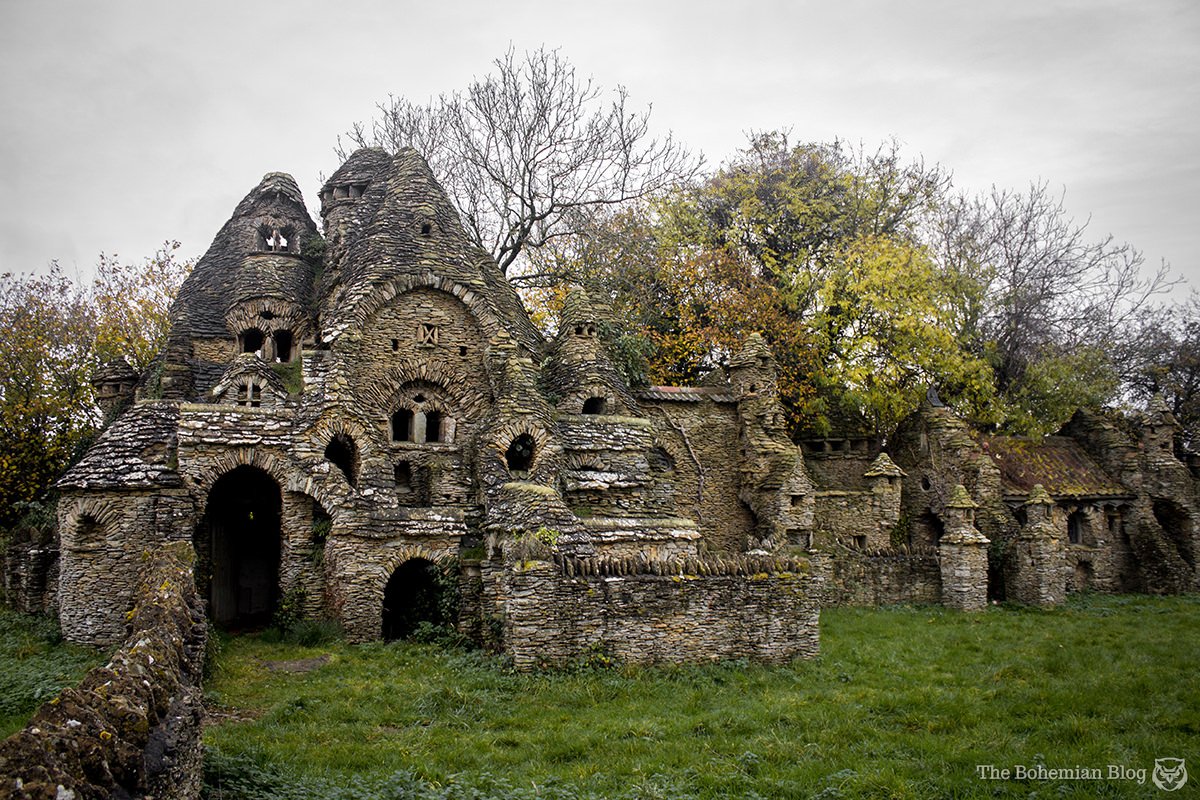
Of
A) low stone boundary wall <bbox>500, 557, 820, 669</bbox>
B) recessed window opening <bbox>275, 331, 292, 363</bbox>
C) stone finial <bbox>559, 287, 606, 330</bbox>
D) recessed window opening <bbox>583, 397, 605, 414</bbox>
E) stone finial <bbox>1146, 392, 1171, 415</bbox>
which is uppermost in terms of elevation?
stone finial <bbox>559, 287, 606, 330</bbox>

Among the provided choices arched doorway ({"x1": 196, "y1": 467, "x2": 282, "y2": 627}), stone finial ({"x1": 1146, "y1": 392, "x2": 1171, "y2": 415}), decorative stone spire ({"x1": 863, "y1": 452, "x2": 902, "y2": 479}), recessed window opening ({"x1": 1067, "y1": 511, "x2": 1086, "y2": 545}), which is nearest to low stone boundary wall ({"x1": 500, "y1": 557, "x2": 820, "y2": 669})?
arched doorway ({"x1": 196, "y1": 467, "x2": 282, "y2": 627})

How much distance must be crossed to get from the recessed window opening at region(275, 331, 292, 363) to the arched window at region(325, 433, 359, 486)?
5.13 meters

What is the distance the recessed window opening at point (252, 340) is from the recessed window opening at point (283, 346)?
1.37 feet

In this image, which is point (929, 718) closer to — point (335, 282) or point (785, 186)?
point (335, 282)

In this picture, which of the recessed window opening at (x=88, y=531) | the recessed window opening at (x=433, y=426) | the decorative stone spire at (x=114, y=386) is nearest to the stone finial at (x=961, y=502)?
the recessed window opening at (x=433, y=426)

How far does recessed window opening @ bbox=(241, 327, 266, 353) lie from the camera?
22922 mm

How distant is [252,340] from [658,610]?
598 inches

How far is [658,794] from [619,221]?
27.7 metres

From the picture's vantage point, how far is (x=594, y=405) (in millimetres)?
21891

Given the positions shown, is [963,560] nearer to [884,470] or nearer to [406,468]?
[884,470]

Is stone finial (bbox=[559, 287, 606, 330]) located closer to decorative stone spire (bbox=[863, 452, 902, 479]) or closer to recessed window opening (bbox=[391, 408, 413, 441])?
recessed window opening (bbox=[391, 408, 413, 441])

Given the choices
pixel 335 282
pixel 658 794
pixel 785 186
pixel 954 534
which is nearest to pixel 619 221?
pixel 785 186

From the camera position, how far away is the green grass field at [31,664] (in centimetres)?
1072

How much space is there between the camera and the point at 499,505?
1620cm
